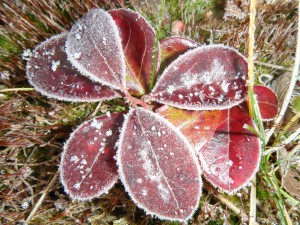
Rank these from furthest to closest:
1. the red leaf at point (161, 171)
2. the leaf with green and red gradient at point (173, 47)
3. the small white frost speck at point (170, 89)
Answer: the leaf with green and red gradient at point (173, 47)
the small white frost speck at point (170, 89)
the red leaf at point (161, 171)

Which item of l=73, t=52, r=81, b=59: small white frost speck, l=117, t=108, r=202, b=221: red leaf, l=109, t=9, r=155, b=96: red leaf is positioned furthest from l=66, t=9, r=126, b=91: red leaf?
l=117, t=108, r=202, b=221: red leaf

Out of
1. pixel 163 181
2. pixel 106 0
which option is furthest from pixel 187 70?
pixel 106 0

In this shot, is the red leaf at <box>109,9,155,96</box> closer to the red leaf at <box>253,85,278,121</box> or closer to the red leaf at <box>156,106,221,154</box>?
the red leaf at <box>156,106,221,154</box>

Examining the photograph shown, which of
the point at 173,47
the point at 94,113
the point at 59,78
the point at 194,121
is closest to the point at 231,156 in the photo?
the point at 194,121

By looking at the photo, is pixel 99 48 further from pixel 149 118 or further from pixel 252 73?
pixel 252 73

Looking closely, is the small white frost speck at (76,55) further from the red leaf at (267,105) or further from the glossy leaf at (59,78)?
the red leaf at (267,105)

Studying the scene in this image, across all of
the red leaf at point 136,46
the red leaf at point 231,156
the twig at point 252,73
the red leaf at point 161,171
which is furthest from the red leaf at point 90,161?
the twig at point 252,73
